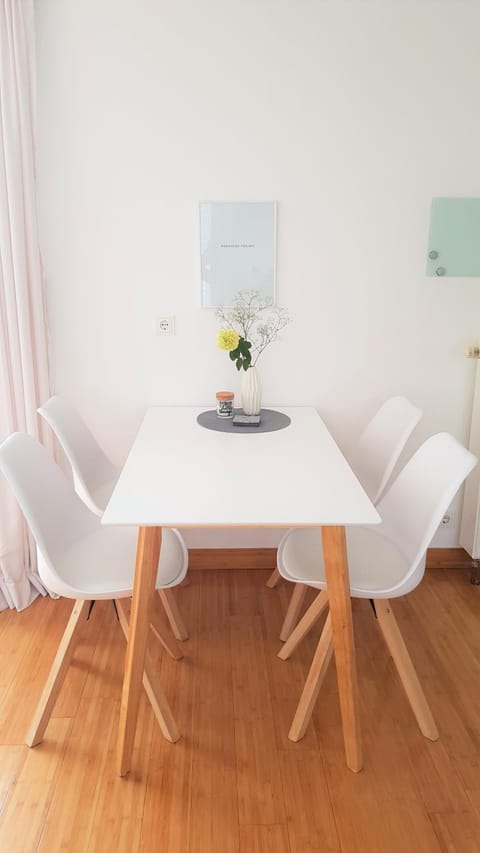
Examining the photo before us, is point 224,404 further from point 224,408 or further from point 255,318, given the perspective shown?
point 255,318

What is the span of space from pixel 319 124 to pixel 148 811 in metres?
2.41

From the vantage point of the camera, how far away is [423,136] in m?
2.55

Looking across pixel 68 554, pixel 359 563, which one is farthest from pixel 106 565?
pixel 359 563

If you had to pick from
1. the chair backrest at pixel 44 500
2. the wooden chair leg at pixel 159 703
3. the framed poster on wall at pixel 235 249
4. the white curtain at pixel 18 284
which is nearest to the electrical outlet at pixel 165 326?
the framed poster on wall at pixel 235 249

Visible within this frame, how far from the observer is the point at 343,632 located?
1.79 m

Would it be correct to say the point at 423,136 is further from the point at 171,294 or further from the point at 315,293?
the point at 171,294

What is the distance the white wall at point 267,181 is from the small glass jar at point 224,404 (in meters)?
0.20

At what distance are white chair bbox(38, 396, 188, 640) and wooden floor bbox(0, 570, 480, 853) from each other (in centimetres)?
17

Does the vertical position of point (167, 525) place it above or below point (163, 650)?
above

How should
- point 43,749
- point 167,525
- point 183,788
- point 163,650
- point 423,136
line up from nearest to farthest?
point 167,525, point 183,788, point 43,749, point 163,650, point 423,136

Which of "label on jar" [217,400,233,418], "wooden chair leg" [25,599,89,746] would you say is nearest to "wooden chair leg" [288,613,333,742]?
"wooden chair leg" [25,599,89,746]

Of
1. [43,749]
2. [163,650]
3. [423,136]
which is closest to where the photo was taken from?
[43,749]

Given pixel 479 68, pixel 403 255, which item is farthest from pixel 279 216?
pixel 479 68

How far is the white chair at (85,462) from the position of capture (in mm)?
2281
